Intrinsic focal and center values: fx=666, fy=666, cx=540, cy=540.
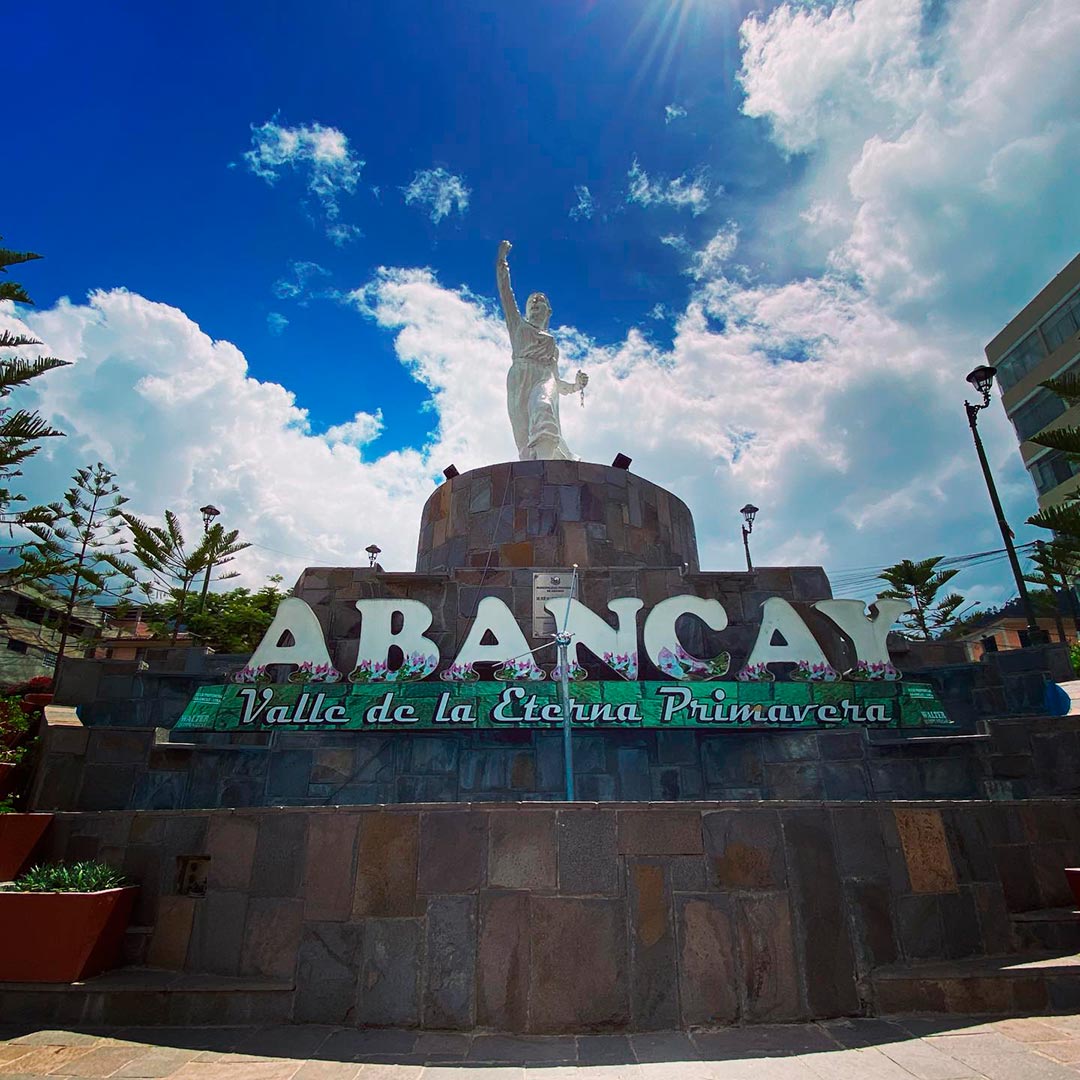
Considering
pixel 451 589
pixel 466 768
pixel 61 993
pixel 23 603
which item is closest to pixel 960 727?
pixel 466 768

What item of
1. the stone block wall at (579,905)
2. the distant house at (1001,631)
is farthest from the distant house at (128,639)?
the distant house at (1001,631)

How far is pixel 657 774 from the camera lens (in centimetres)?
875

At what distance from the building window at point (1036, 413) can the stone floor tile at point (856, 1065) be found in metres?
38.5

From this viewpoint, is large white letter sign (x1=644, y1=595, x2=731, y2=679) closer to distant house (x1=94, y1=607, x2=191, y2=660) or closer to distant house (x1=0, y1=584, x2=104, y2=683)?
distant house (x1=94, y1=607, x2=191, y2=660)

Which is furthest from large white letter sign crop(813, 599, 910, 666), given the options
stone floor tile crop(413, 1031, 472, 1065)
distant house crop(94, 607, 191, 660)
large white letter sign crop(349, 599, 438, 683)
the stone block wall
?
distant house crop(94, 607, 191, 660)

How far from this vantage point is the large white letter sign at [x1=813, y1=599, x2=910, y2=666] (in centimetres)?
946

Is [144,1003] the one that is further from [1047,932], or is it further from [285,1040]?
[1047,932]

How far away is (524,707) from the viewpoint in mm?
8578

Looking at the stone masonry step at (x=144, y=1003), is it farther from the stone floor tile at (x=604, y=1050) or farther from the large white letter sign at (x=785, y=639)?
Result: the large white letter sign at (x=785, y=639)

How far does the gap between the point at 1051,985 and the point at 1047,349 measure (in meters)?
39.9

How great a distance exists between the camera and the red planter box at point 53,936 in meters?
4.85

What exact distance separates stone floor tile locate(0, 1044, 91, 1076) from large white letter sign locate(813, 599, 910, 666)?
923 cm

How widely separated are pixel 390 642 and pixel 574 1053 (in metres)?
5.92

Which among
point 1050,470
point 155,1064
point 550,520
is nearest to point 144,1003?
point 155,1064
